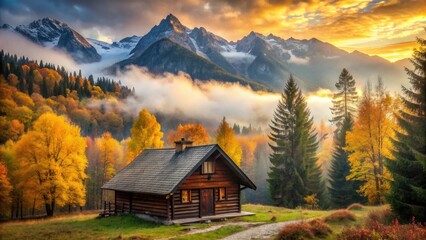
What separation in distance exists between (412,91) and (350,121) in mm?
29551

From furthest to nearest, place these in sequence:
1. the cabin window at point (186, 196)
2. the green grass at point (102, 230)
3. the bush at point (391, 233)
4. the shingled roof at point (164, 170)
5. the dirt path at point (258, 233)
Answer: the cabin window at point (186, 196) → the shingled roof at point (164, 170) → the green grass at point (102, 230) → the dirt path at point (258, 233) → the bush at point (391, 233)

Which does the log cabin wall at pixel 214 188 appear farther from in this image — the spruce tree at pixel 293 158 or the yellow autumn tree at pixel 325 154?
the yellow autumn tree at pixel 325 154

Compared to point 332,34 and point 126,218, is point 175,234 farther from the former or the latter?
point 332,34

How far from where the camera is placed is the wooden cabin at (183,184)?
32.4 metres

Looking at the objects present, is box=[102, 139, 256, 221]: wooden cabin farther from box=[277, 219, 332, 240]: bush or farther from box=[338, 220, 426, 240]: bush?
box=[338, 220, 426, 240]: bush

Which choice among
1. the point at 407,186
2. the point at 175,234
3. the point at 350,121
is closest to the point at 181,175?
the point at 175,234

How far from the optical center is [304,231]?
73.4 ft

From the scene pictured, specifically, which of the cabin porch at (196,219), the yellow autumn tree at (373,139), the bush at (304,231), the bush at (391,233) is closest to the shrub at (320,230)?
the bush at (304,231)

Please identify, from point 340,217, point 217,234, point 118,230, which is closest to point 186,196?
point 118,230

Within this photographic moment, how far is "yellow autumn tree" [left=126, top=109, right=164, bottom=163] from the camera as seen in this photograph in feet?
173

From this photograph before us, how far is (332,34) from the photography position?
38625mm

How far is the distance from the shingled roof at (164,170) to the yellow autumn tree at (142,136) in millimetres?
12606

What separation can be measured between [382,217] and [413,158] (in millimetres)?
4184

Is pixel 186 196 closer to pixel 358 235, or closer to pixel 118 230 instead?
pixel 118 230
